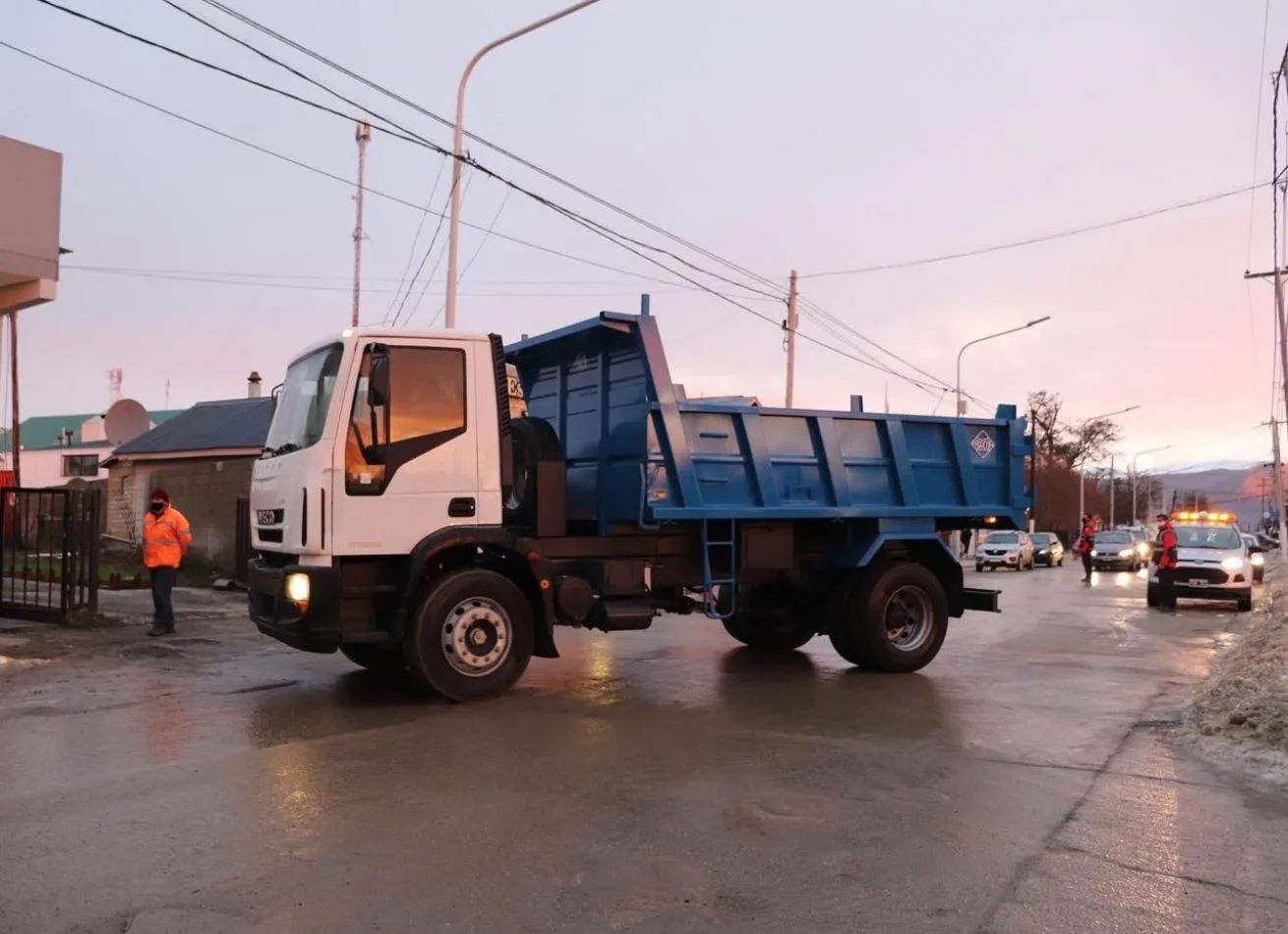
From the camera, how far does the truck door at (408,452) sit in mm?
7344

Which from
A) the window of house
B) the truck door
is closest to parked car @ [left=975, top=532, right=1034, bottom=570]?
the truck door

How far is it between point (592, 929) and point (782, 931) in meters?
0.69

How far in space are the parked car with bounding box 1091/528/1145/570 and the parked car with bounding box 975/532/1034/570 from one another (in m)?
2.24

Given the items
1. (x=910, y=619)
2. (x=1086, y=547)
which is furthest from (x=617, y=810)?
(x=1086, y=547)

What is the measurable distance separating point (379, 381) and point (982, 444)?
20.3ft

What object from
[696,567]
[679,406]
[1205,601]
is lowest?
[1205,601]

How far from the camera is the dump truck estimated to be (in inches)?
292

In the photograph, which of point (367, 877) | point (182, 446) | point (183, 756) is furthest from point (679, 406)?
point (182, 446)

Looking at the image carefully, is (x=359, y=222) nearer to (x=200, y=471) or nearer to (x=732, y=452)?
(x=200, y=471)

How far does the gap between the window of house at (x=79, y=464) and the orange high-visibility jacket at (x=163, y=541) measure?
49712mm

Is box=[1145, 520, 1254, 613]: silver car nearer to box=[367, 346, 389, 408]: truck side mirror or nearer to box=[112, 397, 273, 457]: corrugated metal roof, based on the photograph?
box=[367, 346, 389, 408]: truck side mirror

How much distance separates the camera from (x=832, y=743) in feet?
21.9

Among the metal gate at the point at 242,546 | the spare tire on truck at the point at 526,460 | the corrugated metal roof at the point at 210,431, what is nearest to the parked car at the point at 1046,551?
the corrugated metal roof at the point at 210,431

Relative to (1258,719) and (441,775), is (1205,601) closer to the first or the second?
(1258,719)
